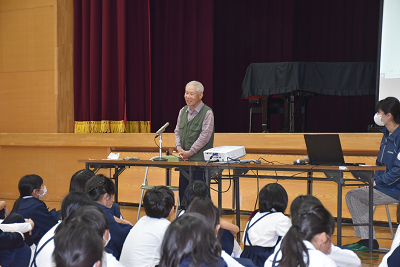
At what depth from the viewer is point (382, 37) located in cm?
496

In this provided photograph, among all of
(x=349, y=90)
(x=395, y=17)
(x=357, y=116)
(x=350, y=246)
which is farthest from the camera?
(x=357, y=116)

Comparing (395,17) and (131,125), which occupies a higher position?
(395,17)

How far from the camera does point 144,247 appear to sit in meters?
2.04

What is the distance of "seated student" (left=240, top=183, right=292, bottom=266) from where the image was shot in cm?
234

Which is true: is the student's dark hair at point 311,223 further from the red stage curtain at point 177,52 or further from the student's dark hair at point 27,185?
the red stage curtain at point 177,52

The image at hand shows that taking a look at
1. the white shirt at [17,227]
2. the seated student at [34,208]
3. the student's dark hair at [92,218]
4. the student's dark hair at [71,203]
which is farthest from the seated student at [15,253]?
the student's dark hair at [92,218]

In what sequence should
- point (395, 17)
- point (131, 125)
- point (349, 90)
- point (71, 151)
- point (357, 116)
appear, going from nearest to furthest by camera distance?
point (395, 17) < point (349, 90) < point (71, 151) < point (131, 125) < point (357, 116)

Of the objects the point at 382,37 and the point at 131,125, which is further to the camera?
the point at 131,125

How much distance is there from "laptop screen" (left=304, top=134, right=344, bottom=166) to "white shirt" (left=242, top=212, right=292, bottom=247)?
1046 millimetres

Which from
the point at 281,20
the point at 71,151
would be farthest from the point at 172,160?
the point at 281,20

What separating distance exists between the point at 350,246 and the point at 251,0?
479cm

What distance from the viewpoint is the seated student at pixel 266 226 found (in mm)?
2336

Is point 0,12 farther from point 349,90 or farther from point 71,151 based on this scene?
point 349,90

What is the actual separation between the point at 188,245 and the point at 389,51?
434 cm
